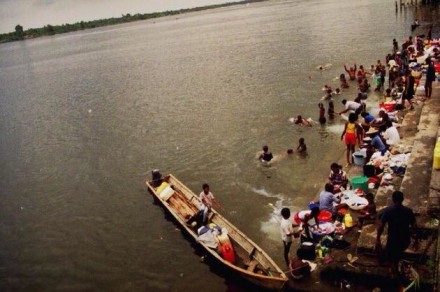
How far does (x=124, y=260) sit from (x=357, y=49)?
3649 centimetres

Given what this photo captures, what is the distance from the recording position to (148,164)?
20.5m

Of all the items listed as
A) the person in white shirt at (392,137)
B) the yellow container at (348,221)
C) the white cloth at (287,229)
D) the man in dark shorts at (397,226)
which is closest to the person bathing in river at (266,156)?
the person in white shirt at (392,137)

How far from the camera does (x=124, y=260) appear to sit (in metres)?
13.2

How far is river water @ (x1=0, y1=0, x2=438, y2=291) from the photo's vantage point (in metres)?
13.1

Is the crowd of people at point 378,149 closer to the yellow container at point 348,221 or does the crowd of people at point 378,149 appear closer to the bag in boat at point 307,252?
the yellow container at point 348,221

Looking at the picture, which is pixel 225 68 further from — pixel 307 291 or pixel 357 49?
pixel 307 291

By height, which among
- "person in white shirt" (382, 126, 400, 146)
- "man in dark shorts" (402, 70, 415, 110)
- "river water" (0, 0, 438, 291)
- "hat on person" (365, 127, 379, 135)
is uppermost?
"man in dark shorts" (402, 70, 415, 110)

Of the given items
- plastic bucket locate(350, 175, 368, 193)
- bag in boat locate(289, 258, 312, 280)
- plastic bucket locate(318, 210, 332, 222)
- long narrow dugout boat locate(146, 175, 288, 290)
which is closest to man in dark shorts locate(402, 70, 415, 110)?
plastic bucket locate(350, 175, 368, 193)

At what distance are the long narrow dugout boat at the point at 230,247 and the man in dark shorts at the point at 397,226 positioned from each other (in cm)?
241

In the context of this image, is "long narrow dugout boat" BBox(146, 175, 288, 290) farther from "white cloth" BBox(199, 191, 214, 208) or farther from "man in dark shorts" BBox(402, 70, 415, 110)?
"man in dark shorts" BBox(402, 70, 415, 110)

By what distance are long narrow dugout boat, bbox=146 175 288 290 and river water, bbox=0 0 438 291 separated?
75 cm

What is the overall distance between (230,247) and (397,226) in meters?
4.67

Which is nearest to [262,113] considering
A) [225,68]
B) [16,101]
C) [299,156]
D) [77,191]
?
[299,156]

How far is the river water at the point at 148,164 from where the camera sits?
43.1 feet
